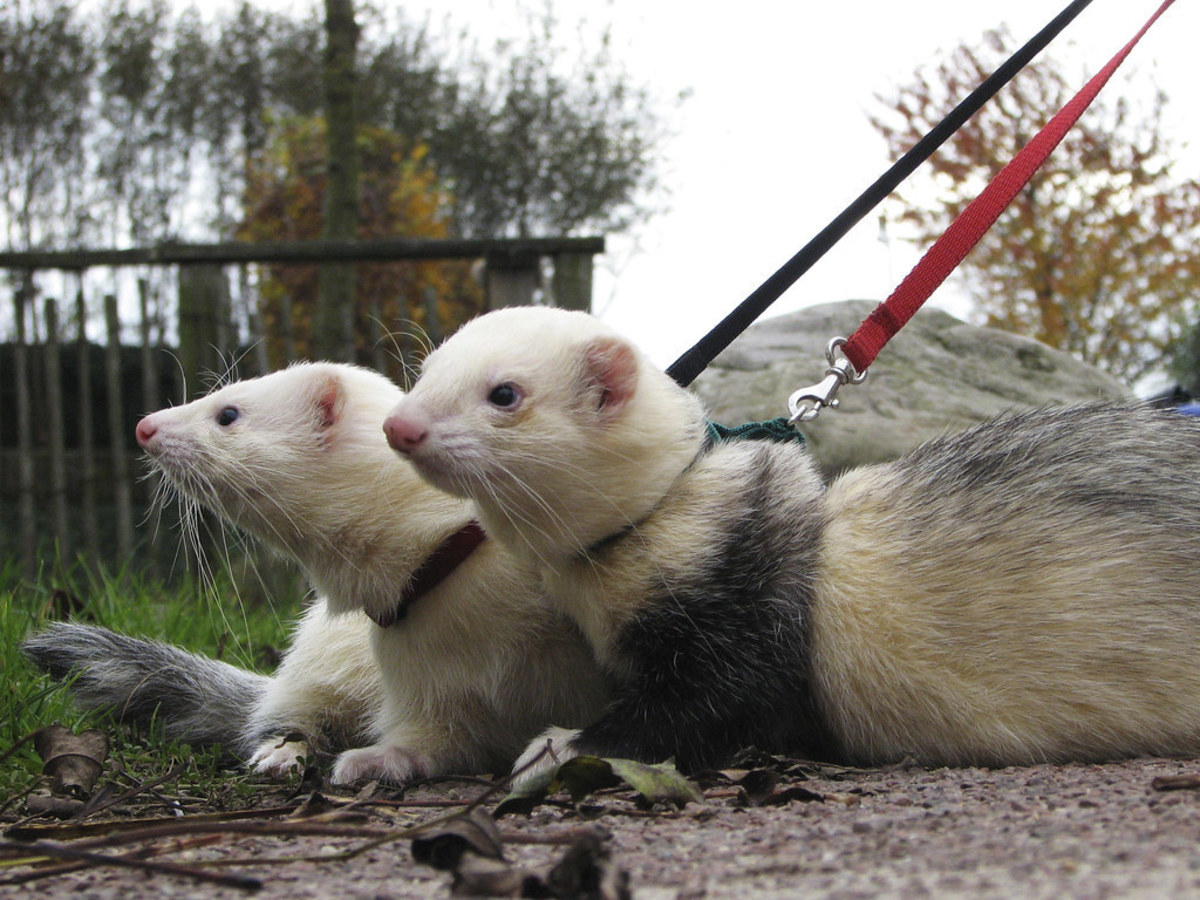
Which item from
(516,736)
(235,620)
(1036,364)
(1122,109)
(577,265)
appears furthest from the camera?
(1122,109)

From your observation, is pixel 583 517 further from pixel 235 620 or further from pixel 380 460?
pixel 235 620

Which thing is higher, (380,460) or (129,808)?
(380,460)

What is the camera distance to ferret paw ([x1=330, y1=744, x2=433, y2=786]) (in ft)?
8.09

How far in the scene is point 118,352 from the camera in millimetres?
6625

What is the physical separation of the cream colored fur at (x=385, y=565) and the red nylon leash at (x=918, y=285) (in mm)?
861

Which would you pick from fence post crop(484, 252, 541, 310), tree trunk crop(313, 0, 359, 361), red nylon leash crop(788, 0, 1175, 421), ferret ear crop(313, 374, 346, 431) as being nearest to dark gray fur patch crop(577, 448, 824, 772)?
red nylon leash crop(788, 0, 1175, 421)

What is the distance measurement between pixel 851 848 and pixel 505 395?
111cm

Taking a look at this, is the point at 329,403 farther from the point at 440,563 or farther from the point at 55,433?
the point at 55,433

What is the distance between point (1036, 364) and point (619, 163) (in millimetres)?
10286

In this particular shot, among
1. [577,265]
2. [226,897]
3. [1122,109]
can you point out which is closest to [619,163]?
[1122,109]

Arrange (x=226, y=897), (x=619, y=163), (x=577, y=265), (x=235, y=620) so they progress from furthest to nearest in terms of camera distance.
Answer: (x=619, y=163)
(x=577, y=265)
(x=235, y=620)
(x=226, y=897)

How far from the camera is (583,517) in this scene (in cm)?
227

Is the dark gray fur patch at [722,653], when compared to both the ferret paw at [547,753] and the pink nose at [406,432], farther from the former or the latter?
the pink nose at [406,432]

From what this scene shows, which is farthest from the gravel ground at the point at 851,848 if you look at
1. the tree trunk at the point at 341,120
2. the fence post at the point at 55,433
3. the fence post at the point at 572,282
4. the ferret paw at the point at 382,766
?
the tree trunk at the point at 341,120
